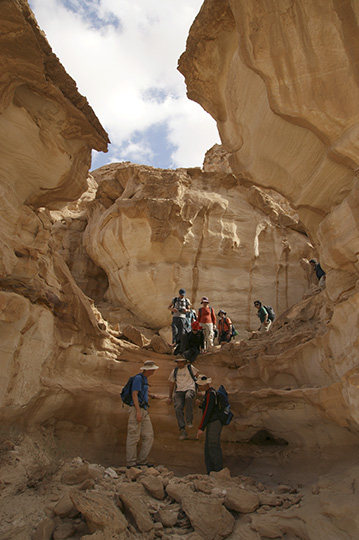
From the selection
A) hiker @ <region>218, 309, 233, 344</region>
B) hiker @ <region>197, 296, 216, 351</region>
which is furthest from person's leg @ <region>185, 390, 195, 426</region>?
hiker @ <region>218, 309, 233, 344</region>

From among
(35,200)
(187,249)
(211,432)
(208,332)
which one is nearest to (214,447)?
(211,432)

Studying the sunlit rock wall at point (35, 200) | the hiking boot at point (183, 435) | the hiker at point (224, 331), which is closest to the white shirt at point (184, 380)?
the hiking boot at point (183, 435)

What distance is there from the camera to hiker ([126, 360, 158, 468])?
584cm

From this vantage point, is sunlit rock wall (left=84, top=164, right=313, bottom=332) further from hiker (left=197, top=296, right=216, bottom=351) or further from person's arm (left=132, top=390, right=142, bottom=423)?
person's arm (left=132, top=390, right=142, bottom=423)

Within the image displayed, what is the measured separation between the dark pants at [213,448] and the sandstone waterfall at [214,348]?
0.37 meters

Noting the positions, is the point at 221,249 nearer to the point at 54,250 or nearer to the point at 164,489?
the point at 54,250

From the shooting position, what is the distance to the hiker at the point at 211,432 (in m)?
5.78

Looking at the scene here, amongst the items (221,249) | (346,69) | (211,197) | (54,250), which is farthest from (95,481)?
(211,197)

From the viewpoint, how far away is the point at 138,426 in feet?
19.6

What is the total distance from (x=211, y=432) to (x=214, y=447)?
211 millimetres

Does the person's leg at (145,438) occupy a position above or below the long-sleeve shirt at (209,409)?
below

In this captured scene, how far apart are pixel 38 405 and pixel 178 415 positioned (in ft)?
7.55

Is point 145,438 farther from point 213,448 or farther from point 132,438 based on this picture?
point 213,448

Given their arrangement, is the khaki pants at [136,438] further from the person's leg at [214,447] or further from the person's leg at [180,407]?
the person's leg at [214,447]
